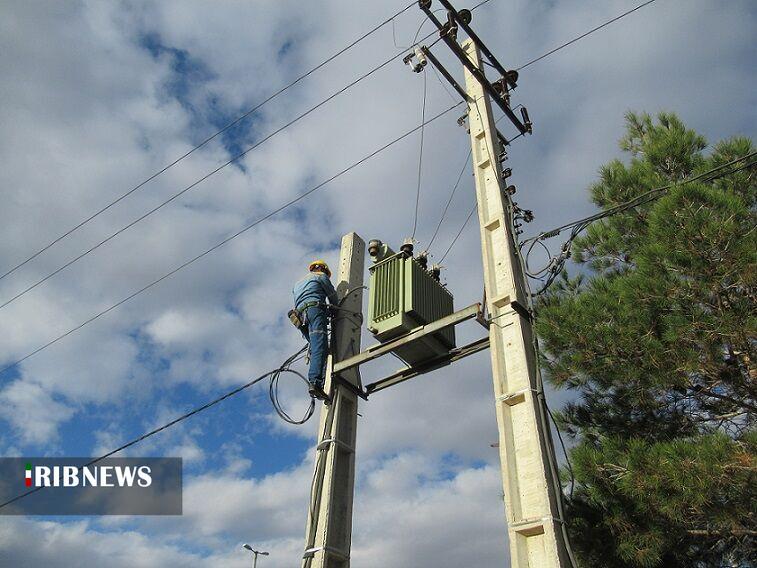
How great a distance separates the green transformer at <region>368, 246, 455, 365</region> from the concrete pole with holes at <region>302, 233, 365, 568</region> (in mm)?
721

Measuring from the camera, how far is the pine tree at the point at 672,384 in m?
4.77

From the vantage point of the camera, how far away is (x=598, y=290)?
640cm

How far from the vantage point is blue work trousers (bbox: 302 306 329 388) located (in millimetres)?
6410

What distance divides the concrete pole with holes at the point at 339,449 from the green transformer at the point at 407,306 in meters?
0.72

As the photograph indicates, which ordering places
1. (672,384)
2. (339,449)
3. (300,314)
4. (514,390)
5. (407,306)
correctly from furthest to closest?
(300,314), (339,449), (407,306), (672,384), (514,390)

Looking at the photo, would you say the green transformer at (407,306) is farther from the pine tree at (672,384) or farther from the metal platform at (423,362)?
the pine tree at (672,384)

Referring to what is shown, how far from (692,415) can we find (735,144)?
3.08 metres

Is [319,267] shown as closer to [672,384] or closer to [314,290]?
[314,290]

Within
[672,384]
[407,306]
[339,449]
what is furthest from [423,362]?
[672,384]

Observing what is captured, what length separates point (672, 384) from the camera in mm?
5582

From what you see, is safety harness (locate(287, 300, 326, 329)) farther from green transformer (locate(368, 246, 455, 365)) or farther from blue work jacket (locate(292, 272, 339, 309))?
green transformer (locate(368, 246, 455, 365))

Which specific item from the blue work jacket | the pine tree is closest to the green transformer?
the blue work jacket

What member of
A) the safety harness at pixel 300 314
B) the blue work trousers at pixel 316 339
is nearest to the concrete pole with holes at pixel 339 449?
the blue work trousers at pixel 316 339

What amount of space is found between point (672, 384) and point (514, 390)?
1.88m
